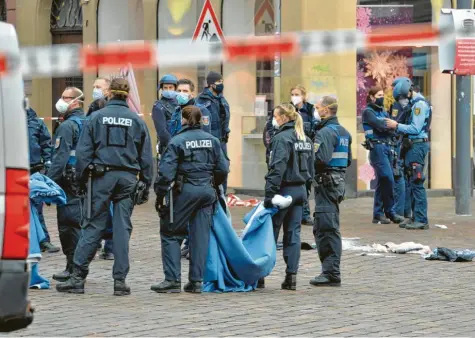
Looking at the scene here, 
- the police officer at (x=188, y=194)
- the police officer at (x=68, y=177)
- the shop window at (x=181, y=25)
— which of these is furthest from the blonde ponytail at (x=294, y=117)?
the shop window at (x=181, y=25)

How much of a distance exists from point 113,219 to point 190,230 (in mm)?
721

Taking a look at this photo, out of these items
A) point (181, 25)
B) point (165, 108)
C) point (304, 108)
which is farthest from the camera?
point (181, 25)

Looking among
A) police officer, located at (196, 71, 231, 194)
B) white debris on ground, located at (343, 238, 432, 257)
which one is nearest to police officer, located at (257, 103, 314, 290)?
white debris on ground, located at (343, 238, 432, 257)

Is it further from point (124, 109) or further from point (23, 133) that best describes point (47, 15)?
point (23, 133)

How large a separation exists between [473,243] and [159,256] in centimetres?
381

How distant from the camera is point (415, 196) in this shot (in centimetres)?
1669

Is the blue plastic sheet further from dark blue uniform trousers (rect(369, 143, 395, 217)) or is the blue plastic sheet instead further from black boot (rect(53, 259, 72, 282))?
dark blue uniform trousers (rect(369, 143, 395, 217))

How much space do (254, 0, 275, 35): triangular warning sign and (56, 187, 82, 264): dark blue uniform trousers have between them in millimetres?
9265

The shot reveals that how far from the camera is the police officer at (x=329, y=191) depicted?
40.3ft

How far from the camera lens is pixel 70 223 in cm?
1248

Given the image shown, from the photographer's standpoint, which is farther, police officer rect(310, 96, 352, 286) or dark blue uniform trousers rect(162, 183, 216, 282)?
police officer rect(310, 96, 352, 286)

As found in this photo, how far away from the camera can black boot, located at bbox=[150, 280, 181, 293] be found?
11.7 metres

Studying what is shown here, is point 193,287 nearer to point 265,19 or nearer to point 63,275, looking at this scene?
point 63,275

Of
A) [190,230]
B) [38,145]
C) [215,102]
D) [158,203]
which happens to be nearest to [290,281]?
[190,230]
